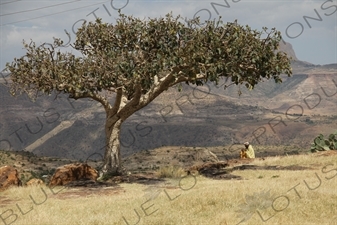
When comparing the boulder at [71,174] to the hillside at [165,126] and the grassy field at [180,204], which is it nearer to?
the grassy field at [180,204]

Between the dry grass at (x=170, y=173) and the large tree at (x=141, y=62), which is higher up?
the large tree at (x=141, y=62)

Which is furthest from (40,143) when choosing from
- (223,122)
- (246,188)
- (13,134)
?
(246,188)

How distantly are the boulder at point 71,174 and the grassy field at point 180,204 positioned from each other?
4.51ft

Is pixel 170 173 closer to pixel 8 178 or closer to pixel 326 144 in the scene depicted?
pixel 8 178

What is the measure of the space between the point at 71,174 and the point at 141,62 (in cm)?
646

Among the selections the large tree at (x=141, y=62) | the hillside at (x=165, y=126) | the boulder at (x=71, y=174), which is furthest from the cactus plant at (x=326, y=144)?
the hillside at (x=165, y=126)

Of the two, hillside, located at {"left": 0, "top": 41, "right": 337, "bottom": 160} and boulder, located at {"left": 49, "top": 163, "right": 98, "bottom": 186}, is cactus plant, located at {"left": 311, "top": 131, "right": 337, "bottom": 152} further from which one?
hillside, located at {"left": 0, "top": 41, "right": 337, "bottom": 160}

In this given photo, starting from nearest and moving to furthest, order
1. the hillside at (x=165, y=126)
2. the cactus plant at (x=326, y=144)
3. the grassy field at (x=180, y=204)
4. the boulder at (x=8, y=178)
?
the grassy field at (x=180, y=204), the boulder at (x=8, y=178), the cactus plant at (x=326, y=144), the hillside at (x=165, y=126)

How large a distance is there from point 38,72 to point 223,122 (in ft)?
406

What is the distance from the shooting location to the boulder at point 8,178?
20938 mm

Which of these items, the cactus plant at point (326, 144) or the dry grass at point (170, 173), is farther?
the cactus plant at point (326, 144)

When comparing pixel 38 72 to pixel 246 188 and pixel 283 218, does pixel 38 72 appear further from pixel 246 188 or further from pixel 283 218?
pixel 283 218

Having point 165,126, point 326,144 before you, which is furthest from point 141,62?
point 165,126

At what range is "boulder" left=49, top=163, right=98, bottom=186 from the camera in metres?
22.1
